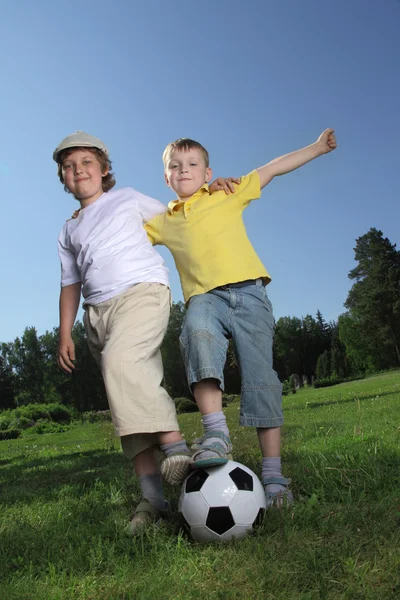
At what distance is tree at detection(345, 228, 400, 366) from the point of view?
2047 inches

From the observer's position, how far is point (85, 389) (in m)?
56.0

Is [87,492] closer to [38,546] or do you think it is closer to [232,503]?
[38,546]

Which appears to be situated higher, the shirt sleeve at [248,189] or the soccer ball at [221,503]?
the shirt sleeve at [248,189]

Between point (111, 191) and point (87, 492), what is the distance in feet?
8.15

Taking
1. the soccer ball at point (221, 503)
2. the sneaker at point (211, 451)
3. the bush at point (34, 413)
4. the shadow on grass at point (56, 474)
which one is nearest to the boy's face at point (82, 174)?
the sneaker at point (211, 451)

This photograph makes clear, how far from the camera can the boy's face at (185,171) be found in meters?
4.08

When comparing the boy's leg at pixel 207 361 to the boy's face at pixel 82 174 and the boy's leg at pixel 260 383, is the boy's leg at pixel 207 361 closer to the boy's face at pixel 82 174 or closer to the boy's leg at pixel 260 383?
the boy's leg at pixel 260 383

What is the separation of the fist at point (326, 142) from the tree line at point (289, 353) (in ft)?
139

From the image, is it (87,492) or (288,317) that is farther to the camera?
(288,317)

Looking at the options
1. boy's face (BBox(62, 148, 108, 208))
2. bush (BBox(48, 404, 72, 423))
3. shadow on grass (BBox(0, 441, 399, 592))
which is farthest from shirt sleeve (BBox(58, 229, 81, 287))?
bush (BBox(48, 404, 72, 423))

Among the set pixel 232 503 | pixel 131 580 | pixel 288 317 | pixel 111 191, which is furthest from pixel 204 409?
pixel 288 317

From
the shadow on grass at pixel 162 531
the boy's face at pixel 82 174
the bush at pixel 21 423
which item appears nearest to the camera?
the shadow on grass at pixel 162 531

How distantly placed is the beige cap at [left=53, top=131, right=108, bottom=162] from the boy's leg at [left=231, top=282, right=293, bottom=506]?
1468 mm

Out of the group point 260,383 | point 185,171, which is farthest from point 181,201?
point 260,383
